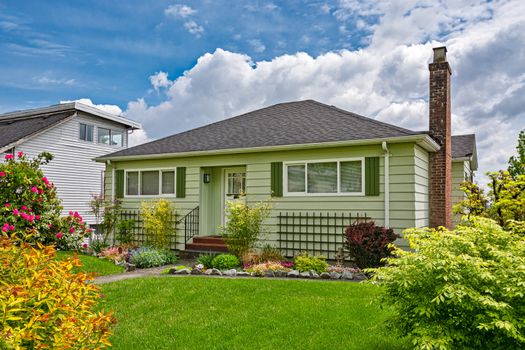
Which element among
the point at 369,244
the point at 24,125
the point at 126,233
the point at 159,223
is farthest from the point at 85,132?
the point at 369,244

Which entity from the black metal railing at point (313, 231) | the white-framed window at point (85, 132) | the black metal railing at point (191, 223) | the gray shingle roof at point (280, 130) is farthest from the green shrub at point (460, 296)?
the white-framed window at point (85, 132)

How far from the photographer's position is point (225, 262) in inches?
383

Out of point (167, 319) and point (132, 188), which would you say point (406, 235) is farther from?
point (132, 188)

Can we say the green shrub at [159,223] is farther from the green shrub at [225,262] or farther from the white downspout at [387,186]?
the white downspout at [387,186]

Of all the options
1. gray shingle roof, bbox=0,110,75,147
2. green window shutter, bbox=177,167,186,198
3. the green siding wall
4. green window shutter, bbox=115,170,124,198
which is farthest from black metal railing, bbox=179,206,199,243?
gray shingle roof, bbox=0,110,75,147

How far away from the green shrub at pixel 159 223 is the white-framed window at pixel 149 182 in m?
0.68

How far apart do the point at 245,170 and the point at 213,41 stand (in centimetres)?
385

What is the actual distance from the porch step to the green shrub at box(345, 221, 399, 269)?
12.8 ft

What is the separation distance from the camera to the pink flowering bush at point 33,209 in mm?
11414

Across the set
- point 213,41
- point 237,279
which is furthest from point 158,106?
point 237,279

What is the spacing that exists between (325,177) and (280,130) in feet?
7.75

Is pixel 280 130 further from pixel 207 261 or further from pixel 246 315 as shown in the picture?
pixel 246 315

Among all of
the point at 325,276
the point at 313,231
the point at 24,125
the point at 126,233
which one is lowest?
the point at 325,276

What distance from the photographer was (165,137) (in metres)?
15.1
